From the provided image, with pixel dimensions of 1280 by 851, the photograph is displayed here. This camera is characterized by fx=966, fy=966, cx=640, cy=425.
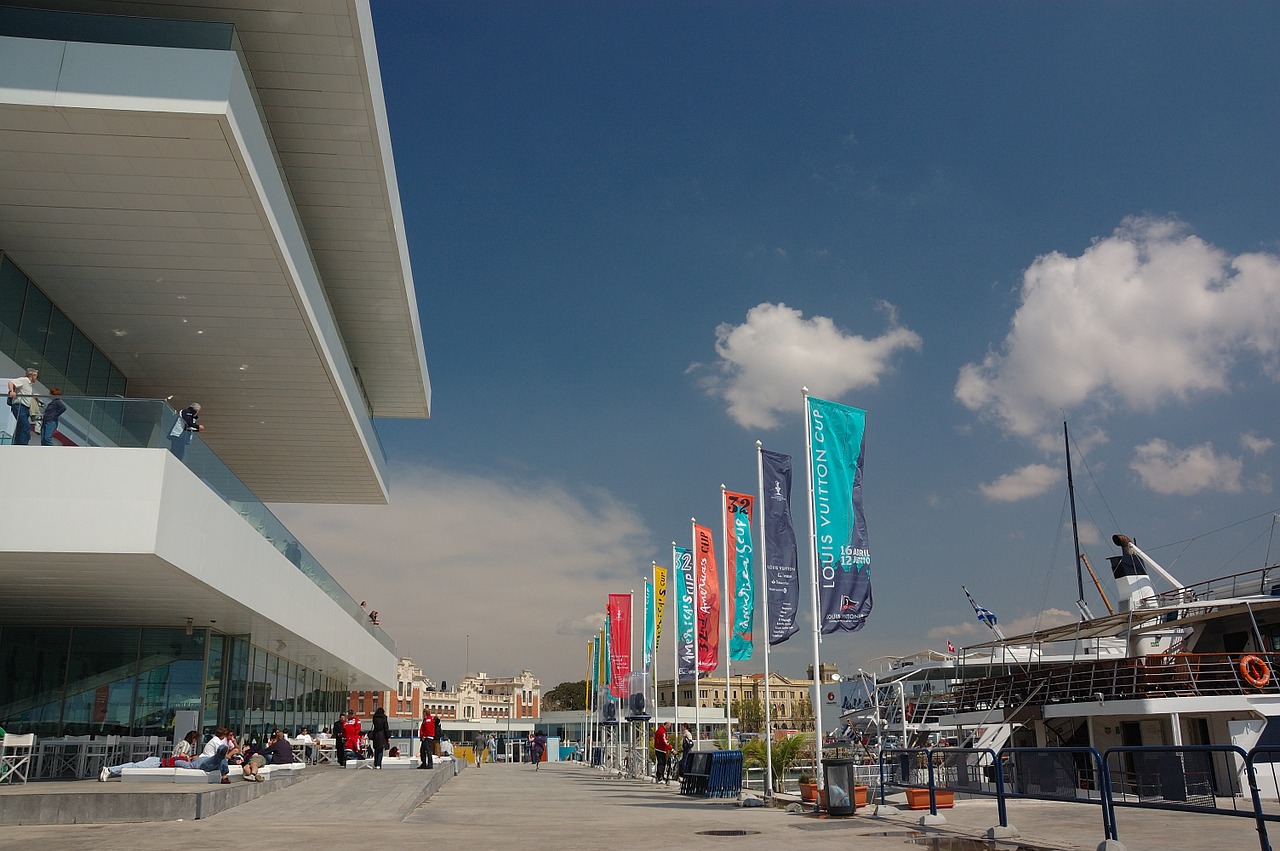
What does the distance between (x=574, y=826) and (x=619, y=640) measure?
75.5 feet

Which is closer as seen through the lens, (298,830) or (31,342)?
(298,830)

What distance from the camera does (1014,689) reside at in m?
24.8

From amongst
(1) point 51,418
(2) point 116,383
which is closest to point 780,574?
(1) point 51,418

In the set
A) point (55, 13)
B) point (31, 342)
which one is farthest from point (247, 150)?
point (31, 342)

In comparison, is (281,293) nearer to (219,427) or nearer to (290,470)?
(219,427)

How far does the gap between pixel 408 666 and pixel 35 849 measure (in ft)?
454

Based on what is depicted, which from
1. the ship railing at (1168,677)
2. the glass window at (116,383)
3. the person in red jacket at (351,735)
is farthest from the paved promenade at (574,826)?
the glass window at (116,383)

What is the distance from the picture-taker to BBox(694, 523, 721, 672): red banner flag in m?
26.5

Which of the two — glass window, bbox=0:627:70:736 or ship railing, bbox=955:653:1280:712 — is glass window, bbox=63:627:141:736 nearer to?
glass window, bbox=0:627:70:736

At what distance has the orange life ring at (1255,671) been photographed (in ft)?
68.0

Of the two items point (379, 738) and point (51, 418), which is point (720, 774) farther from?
point (51, 418)

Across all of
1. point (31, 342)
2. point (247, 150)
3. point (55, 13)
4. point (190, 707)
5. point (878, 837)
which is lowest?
point (878, 837)

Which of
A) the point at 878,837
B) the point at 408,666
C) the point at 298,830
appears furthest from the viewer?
the point at 408,666

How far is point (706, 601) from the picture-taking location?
26766 millimetres
